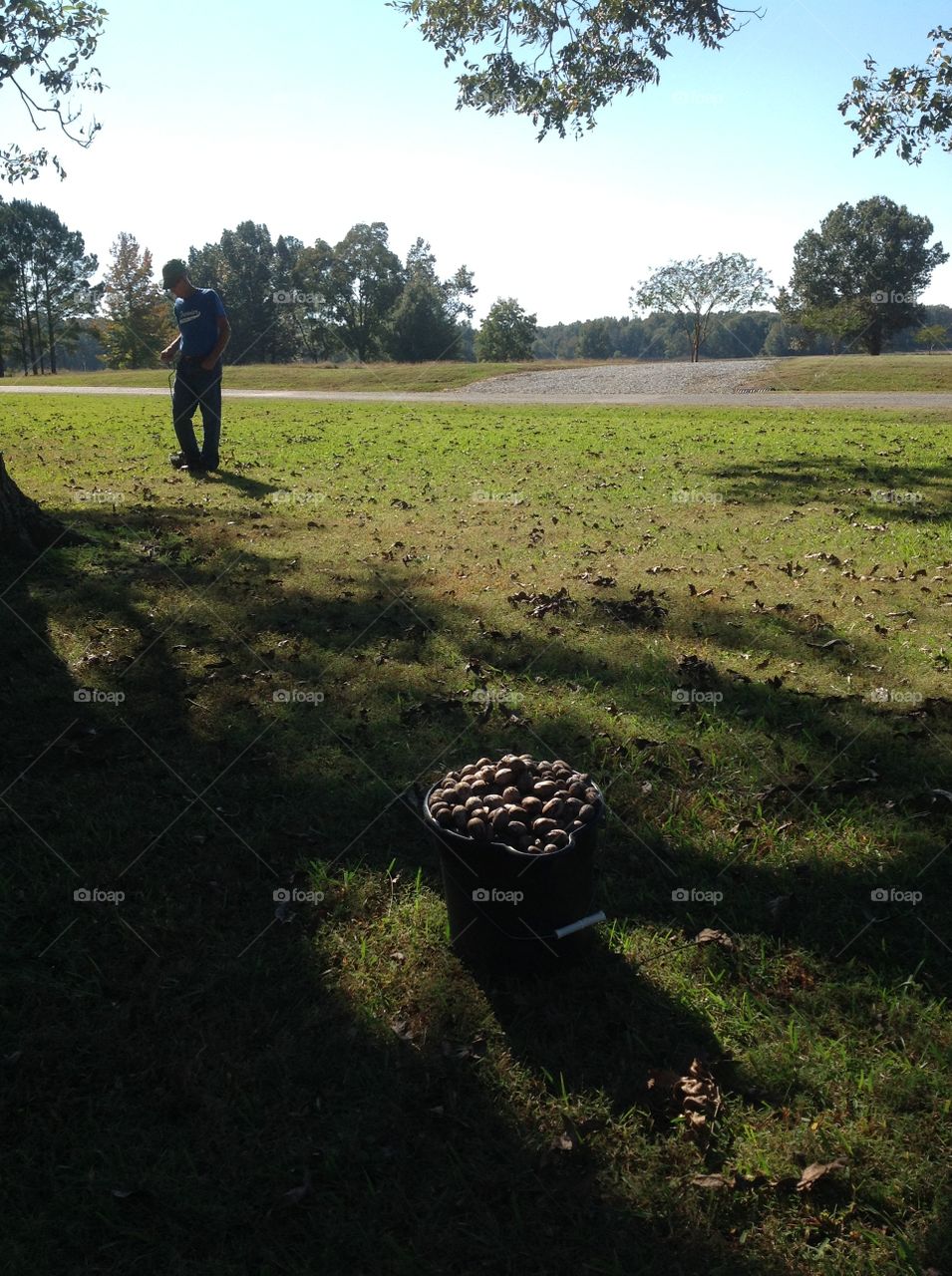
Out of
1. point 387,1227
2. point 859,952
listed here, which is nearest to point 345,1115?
point 387,1227

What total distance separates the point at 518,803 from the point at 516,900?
0.37 metres

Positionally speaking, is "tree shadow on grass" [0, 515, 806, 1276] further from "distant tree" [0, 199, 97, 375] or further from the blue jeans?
"distant tree" [0, 199, 97, 375]

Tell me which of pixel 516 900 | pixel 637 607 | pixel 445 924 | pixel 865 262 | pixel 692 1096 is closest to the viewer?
pixel 692 1096

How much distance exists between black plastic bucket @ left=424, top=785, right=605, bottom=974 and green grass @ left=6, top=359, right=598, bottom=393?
32.2 metres

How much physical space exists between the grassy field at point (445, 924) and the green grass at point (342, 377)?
93.7 ft

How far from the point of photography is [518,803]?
348 centimetres

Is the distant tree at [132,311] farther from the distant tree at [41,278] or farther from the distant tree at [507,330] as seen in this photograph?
the distant tree at [507,330]

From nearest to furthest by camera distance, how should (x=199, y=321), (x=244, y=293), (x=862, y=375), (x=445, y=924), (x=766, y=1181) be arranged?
(x=766, y=1181) < (x=445, y=924) < (x=199, y=321) < (x=862, y=375) < (x=244, y=293)

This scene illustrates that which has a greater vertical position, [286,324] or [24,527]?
[286,324]

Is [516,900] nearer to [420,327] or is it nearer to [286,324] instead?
[420,327]

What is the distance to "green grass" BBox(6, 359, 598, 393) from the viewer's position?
35781 mm

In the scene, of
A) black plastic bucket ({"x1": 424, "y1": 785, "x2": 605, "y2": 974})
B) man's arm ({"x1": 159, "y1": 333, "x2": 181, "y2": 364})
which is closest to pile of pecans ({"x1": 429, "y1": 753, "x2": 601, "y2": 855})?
black plastic bucket ({"x1": 424, "y1": 785, "x2": 605, "y2": 974})

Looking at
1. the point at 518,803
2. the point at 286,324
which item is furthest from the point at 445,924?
the point at 286,324

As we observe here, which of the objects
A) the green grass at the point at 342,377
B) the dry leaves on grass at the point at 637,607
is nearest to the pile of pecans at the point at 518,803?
the dry leaves on grass at the point at 637,607
